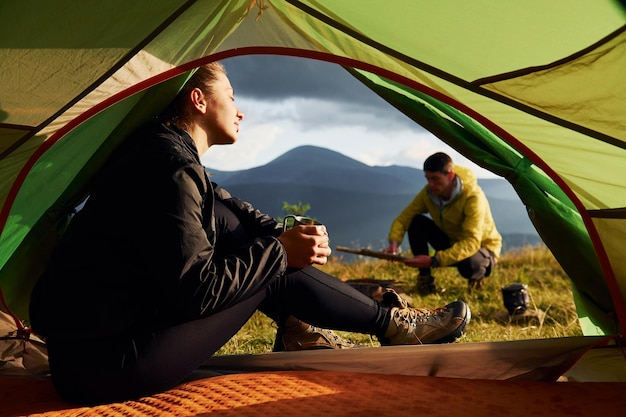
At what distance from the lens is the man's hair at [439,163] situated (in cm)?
441

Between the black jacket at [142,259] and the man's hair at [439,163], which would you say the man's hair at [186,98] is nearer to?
the black jacket at [142,259]

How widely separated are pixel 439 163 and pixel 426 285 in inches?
31.8

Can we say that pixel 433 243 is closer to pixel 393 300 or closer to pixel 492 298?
pixel 492 298

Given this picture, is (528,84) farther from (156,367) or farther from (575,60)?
(156,367)

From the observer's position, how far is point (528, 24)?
1.81 m

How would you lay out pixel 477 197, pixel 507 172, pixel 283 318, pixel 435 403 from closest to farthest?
pixel 435 403 → pixel 283 318 → pixel 507 172 → pixel 477 197

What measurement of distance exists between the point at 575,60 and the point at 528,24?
0.50 feet

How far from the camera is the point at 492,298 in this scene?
4340 mm

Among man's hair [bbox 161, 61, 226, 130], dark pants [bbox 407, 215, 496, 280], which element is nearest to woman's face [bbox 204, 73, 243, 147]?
man's hair [bbox 161, 61, 226, 130]

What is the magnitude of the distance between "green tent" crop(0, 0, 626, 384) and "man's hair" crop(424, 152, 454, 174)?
6.51 ft

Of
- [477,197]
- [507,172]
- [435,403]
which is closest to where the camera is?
[435,403]

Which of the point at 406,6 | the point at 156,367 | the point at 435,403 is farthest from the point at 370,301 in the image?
the point at 406,6

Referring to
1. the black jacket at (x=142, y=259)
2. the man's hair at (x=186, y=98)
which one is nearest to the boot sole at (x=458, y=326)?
the black jacket at (x=142, y=259)

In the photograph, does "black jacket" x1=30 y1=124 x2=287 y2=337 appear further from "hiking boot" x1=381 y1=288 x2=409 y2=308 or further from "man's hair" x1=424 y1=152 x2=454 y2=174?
"man's hair" x1=424 y1=152 x2=454 y2=174
